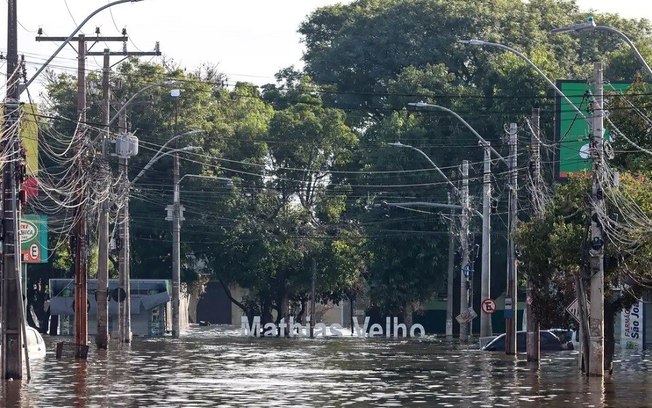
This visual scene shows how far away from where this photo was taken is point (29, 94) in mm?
39594

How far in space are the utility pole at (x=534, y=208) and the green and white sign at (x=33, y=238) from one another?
28113 millimetres

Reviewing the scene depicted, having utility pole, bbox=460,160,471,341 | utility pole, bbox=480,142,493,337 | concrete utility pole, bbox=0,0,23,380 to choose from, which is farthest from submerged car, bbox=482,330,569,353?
concrete utility pole, bbox=0,0,23,380

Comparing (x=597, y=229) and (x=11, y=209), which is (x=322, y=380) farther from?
(x=11, y=209)

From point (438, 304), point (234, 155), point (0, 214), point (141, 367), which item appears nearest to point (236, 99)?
point (234, 155)

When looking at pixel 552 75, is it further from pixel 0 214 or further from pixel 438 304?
pixel 0 214

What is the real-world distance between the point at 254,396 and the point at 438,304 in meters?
71.8

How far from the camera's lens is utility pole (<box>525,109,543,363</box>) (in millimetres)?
46312

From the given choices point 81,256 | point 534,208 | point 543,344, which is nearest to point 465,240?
point 543,344

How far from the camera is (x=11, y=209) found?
118 feet

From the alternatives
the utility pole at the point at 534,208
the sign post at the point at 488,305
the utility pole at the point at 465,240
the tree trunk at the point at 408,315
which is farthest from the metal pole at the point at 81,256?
the tree trunk at the point at 408,315

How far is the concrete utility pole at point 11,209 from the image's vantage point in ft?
117

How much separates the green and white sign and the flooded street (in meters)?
12.0

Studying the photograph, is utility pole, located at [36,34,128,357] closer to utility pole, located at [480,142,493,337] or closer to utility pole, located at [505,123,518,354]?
utility pole, located at [505,123,518,354]

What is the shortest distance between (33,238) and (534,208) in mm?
31524
